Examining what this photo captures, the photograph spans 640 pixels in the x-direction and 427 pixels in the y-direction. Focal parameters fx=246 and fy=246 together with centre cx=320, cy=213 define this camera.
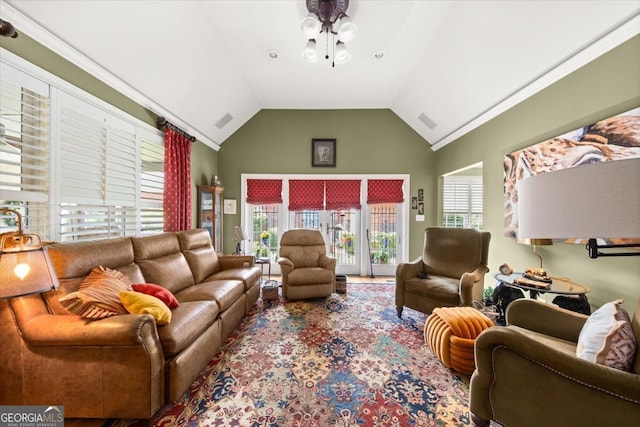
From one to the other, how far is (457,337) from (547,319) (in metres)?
0.59

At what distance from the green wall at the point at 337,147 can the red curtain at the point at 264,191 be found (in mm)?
204

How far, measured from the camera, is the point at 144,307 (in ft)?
5.36

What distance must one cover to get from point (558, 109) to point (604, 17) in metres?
0.75

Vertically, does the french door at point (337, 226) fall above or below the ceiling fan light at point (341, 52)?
below

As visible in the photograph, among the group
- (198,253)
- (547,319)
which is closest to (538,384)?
(547,319)

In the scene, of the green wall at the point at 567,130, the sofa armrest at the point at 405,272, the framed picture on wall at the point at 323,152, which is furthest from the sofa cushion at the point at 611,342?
the framed picture on wall at the point at 323,152

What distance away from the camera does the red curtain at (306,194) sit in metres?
4.96

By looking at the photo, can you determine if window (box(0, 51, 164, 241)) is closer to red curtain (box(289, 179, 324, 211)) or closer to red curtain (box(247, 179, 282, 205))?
red curtain (box(247, 179, 282, 205))

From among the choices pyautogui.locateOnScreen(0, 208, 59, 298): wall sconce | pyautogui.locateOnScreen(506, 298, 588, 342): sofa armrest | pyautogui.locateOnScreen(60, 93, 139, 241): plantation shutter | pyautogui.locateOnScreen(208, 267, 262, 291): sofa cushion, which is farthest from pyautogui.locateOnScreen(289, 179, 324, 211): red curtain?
pyautogui.locateOnScreen(0, 208, 59, 298): wall sconce

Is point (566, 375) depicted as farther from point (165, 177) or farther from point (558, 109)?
point (165, 177)

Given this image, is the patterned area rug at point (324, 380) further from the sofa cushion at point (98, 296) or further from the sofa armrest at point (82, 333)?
the sofa cushion at point (98, 296)

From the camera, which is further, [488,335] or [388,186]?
[388,186]

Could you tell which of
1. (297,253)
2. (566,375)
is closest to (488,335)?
(566,375)

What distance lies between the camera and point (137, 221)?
2.86 meters
